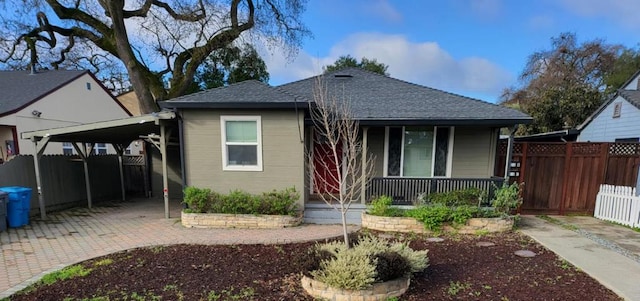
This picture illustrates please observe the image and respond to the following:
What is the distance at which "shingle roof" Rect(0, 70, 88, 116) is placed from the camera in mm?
10969

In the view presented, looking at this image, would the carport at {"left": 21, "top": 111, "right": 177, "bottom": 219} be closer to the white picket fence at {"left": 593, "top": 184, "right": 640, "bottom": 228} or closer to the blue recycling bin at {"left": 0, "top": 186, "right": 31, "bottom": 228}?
the blue recycling bin at {"left": 0, "top": 186, "right": 31, "bottom": 228}

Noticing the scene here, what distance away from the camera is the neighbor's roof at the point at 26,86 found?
10953mm

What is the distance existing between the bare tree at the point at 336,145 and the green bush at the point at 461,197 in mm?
1730

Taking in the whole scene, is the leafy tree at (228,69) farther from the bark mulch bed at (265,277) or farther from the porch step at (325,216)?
the bark mulch bed at (265,277)

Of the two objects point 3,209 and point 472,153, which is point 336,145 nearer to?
point 472,153

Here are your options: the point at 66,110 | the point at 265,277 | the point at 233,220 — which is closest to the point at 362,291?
the point at 265,277

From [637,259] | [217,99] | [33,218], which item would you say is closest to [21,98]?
[33,218]

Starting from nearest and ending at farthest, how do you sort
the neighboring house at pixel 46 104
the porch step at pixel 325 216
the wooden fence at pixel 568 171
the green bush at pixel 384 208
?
1. the green bush at pixel 384 208
2. the porch step at pixel 325 216
3. the wooden fence at pixel 568 171
4. the neighboring house at pixel 46 104

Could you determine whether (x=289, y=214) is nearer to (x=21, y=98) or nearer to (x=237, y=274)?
(x=237, y=274)

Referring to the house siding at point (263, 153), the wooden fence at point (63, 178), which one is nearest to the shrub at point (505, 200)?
the house siding at point (263, 153)

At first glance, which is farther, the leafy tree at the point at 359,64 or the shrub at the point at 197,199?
the leafy tree at the point at 359,64

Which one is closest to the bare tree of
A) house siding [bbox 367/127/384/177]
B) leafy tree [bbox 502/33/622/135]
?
house siding [bbox 367/127/384/177]

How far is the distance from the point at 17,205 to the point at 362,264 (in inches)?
303

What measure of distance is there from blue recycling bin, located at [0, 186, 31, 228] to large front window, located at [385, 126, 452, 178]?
8.59 meters
